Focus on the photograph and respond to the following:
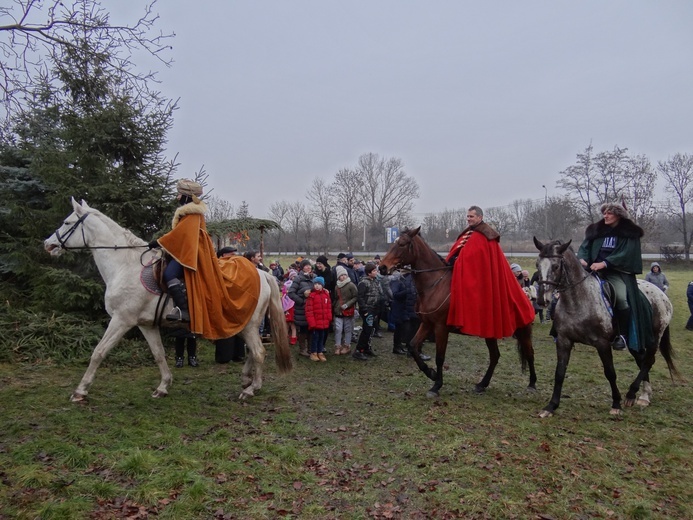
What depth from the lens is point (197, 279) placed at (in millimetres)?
6199

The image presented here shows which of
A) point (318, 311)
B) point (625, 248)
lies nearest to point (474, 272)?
point (625, 248)

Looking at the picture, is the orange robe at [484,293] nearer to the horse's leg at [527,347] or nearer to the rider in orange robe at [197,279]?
the horse's leg at [527,347]

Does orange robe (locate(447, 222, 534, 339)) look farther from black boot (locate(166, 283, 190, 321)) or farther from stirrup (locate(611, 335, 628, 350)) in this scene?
black boot (locate(166, 283, 190, 321))

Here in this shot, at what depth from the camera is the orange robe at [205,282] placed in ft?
20.1

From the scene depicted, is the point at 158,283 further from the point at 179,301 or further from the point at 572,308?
the point at 572,308

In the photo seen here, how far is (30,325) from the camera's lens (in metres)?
8.32

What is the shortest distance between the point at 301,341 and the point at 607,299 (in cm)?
628

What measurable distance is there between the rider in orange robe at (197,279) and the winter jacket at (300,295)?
3.27 metres

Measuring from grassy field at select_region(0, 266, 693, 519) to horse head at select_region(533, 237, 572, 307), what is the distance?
66.7 inches

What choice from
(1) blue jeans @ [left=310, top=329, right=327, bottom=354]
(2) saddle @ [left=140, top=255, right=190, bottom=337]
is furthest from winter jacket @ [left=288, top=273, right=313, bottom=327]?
(2) saddle @ [left=140, top=255, right=190, bottom=337]

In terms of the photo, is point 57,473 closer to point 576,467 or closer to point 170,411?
point 170,411

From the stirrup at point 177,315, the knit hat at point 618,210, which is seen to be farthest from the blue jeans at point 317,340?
the knit hat at point 618,210

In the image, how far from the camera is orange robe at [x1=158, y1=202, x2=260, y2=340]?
6129mm

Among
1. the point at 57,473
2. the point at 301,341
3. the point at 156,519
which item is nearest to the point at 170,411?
the point at 57,473
